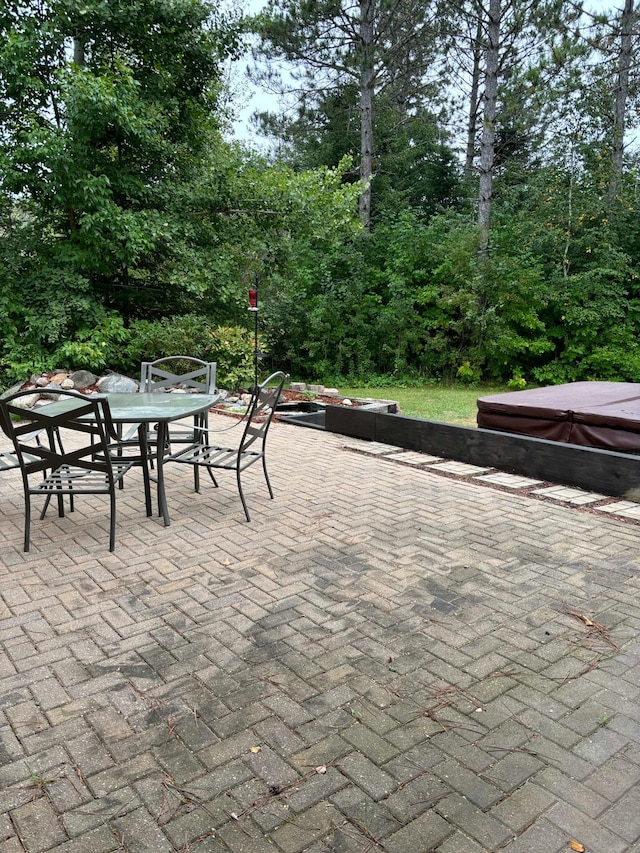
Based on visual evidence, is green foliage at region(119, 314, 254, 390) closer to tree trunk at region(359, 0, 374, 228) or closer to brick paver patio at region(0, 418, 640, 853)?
tree trunk at region(359, 0, 374, 228)

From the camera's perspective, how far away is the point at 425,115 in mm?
15516

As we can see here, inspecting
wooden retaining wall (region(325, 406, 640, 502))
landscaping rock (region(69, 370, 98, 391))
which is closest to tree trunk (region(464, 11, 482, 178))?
landscaping rock (region(69, 370, 98, 391))

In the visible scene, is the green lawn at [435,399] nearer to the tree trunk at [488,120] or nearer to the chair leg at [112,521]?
the tree trunk at [488,120]

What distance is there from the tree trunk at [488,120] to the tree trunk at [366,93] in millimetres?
2294

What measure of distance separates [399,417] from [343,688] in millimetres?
3925

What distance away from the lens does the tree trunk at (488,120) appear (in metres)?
11.0

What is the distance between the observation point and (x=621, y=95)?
1114cm

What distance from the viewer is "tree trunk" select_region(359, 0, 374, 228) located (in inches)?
477

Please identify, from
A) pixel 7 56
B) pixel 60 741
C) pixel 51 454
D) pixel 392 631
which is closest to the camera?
pixel 60 741

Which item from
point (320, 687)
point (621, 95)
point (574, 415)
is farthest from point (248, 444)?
point (621, 95)

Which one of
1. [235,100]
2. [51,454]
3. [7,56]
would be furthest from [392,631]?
[235,100]

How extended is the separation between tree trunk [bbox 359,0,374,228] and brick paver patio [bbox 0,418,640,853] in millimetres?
10019

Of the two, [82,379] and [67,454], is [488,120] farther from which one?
[67,454]

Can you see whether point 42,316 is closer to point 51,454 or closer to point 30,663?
point 51,454
